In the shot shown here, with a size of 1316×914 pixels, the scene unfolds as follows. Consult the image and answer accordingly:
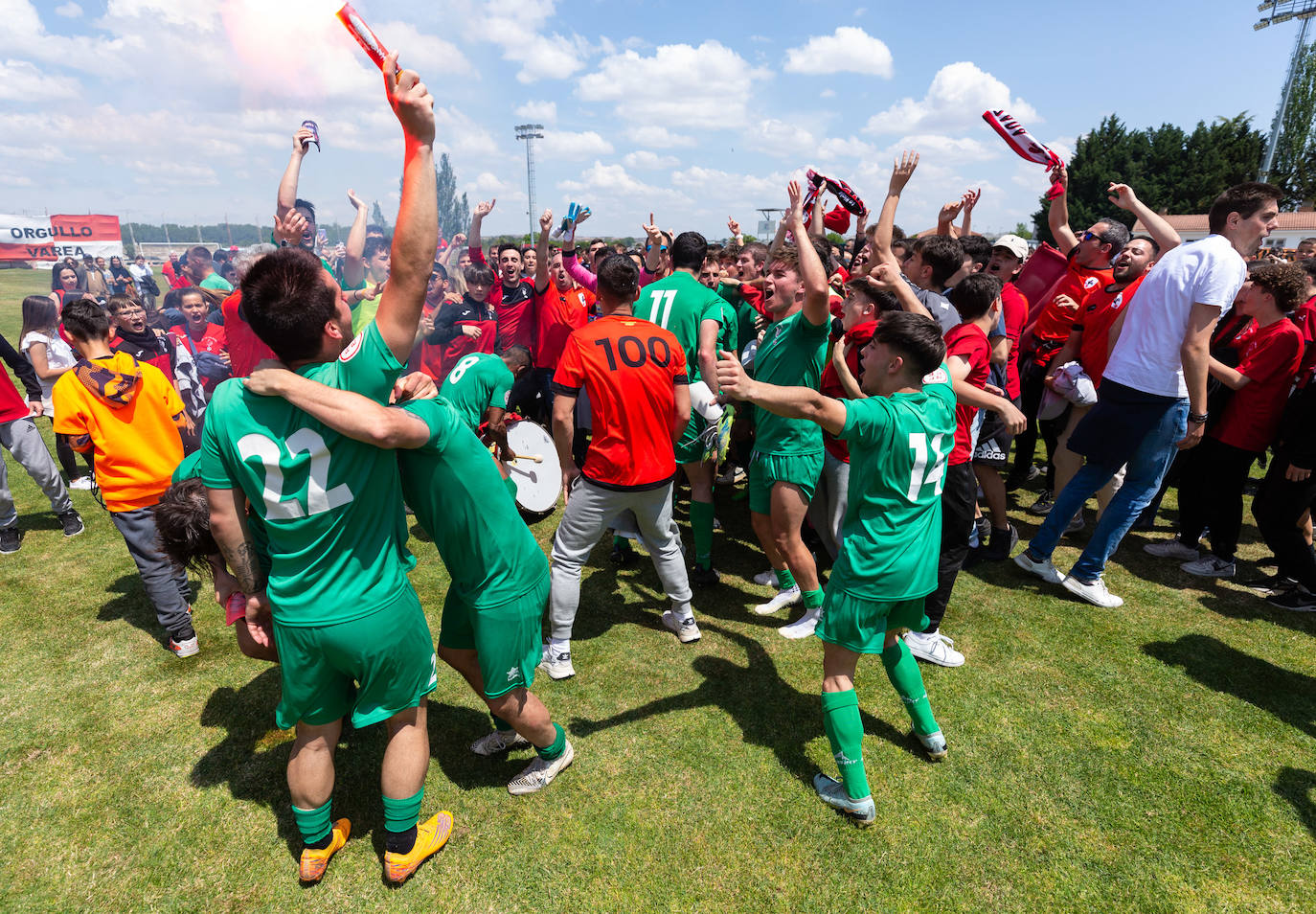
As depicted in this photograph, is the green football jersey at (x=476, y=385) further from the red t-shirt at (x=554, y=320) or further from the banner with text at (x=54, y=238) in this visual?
the banner with text at (x=54, y=238)

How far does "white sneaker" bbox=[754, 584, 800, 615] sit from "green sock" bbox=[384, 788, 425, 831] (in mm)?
2552

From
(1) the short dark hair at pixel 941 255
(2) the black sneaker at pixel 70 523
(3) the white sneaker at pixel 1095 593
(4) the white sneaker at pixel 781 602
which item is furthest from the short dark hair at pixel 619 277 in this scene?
(2) the black sneaker at pixel 70 523

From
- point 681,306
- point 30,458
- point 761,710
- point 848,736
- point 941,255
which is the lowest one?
point 761,710

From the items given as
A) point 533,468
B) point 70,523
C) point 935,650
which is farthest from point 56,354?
point 935,650

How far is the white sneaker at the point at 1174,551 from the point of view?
519cm

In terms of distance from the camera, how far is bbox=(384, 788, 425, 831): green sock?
2.38 m

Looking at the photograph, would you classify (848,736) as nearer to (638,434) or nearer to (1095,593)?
(638,434)

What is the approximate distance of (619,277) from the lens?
12.2 ft

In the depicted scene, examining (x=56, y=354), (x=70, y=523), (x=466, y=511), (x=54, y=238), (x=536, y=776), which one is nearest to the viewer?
(x=466, y=511)

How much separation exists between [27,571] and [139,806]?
11.7 ft

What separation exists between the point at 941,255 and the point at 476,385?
3.28 metres

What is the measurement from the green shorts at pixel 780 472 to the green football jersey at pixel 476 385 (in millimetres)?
1718

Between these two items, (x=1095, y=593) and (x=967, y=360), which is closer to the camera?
(x=967, y=360)

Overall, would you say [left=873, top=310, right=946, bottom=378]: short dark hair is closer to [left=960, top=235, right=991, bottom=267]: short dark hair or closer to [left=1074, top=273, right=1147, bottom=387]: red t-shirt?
[left=1074, top=273, right=1147, bottom=387]: red t-shirt
